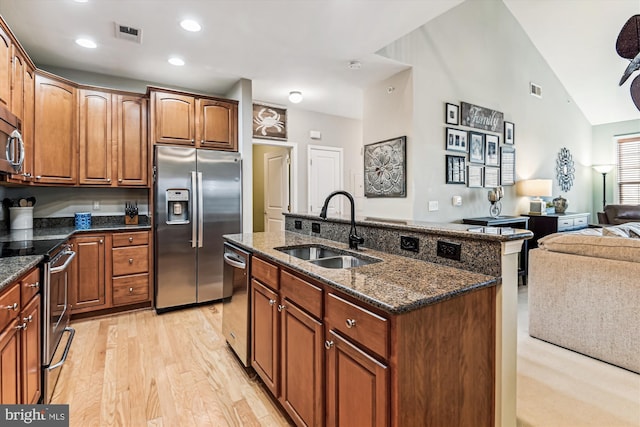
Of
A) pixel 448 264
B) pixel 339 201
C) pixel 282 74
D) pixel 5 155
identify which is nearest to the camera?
pixel 448 264

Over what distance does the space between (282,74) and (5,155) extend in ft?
8.82

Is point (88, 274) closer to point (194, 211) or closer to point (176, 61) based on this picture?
point (194, 211)

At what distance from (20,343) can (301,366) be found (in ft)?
4.44

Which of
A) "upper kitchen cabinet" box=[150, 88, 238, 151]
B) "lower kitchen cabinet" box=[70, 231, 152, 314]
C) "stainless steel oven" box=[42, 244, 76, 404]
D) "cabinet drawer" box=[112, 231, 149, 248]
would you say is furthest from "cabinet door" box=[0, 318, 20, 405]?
"upper kitchen cabinet" box=[150, 88, 238, 151]

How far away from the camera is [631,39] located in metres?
2.22

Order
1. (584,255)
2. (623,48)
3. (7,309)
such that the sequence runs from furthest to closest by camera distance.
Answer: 1. (584,255)
2. (623,48)
3. (7,309)

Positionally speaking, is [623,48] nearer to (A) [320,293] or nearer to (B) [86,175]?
(A) [320,293]

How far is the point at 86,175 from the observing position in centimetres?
344

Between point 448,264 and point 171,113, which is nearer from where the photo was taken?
point 448,264

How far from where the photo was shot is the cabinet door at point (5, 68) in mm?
2188

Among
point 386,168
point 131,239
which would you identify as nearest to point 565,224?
point 386,168

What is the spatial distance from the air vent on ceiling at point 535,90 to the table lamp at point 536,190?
1572 millimetres

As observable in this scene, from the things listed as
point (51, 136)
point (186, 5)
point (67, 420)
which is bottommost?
point (67, 420)

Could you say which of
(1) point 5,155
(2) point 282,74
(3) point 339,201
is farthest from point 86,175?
(3) point 339,201
